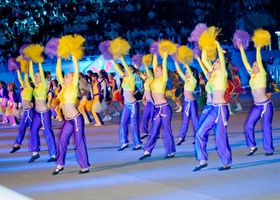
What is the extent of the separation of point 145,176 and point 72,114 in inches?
58.8

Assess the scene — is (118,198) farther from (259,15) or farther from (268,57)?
(259,15)

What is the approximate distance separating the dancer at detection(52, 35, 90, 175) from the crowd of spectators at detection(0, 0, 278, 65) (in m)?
32.8

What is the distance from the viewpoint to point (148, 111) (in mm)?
15836

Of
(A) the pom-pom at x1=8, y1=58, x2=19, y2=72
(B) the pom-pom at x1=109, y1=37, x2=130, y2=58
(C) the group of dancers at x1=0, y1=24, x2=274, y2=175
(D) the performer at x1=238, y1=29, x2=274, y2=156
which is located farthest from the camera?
(A) the pom-pom at x1=8, y1=58, x2=19, y2=72

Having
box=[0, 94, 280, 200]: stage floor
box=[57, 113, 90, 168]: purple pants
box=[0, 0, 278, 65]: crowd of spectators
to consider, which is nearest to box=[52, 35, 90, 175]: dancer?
box=[57, 113, 90, 168]: purple pants

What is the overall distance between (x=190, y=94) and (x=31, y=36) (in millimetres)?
33259

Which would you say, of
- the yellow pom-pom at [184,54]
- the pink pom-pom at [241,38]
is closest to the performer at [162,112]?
the yellow pom-pom at [184,54]

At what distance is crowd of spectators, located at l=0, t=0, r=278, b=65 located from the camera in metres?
45.8

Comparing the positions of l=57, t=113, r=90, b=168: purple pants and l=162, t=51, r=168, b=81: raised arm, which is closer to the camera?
l=57, t=113, r=90, b=168: purple pants

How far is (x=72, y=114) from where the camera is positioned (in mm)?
10648

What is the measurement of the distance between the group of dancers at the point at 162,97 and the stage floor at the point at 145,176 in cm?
30

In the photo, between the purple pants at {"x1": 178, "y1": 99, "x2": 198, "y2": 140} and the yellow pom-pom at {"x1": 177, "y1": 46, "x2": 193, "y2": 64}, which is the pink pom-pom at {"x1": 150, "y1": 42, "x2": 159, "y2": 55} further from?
the purple pants at {"x1": 178, "y1": 99, "x2": 198, "y2": 140}

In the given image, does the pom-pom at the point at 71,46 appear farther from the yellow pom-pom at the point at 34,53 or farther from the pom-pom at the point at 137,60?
the pom-pom at the point at 137,60

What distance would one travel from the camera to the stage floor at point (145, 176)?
8.63 metres
